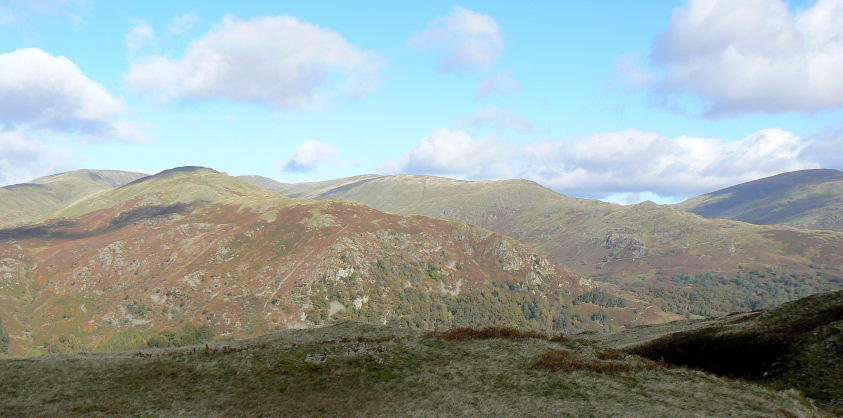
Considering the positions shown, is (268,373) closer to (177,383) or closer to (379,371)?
(177,383)

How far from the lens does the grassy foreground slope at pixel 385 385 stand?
81.2ft

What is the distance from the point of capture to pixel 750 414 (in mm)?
21078

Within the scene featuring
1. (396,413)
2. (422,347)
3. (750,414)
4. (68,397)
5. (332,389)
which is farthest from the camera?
(422,347)

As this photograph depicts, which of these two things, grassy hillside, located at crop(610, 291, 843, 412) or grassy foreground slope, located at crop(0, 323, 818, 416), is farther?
grassy hillside, located at crop(610, 291, 843, 412)

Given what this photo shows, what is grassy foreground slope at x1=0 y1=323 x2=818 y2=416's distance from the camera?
81.2 ft

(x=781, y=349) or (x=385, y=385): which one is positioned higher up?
(x=781, y=349)

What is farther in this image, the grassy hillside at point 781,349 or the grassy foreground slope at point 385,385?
the grassy hillside at point 781,349

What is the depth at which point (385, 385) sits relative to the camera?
107 ft

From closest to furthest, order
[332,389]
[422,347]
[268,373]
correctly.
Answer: [332,389] < [268,373] < [422,347]

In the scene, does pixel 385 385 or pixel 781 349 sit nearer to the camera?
pixel 385 385

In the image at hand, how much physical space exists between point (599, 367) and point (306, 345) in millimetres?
28687

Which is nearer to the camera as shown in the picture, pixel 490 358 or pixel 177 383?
pixel 177 383

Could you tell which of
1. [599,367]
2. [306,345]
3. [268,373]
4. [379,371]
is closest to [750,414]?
[599,367]

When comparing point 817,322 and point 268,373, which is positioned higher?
point 817,322
